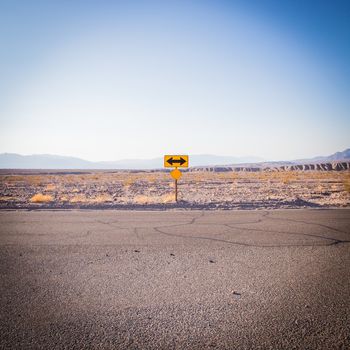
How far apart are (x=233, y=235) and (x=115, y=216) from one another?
167 inches

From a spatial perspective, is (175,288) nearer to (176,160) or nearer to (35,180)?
(176,160)

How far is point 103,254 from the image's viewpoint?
16.7ft

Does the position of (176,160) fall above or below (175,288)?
above

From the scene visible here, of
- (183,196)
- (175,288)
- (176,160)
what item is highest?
(176,160)

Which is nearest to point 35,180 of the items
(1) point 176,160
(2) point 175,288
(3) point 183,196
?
(3) point 183,196

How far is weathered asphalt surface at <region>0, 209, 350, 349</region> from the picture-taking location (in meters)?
2.70

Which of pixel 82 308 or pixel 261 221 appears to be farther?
pixel 261 221

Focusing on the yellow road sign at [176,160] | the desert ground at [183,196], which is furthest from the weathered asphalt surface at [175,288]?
the yellow road sign at [176,160]

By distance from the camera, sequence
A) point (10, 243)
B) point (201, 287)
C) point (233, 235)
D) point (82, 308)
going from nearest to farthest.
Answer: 1. point (82, 308)
2. point (201, 287)
3. point (10, 243)
4. point (233, 235)

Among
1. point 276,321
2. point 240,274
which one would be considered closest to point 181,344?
point 276,321

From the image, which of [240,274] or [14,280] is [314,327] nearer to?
[240,274]

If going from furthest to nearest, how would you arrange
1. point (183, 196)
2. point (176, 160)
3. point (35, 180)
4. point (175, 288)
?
point (35, 180) → point (183, 196) → point (176, 160) → point (175, 288)

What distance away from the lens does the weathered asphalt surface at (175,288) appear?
270 cm

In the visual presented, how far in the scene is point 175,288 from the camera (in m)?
3.72
